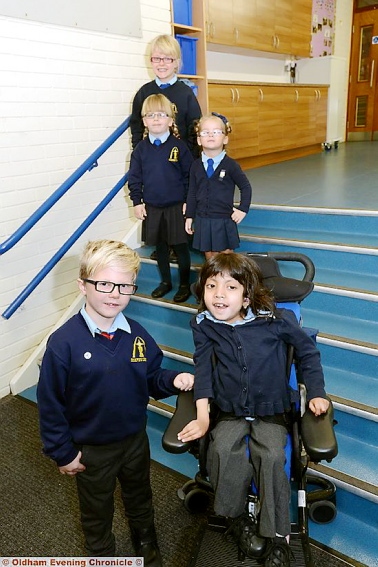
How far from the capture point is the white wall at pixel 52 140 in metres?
2.59

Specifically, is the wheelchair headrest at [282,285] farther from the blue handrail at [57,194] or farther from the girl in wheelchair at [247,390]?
the blue handrail at [57,194]

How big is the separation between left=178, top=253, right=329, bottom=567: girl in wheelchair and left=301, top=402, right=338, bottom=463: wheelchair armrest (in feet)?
0.09

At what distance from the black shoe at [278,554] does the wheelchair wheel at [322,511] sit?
394 mm

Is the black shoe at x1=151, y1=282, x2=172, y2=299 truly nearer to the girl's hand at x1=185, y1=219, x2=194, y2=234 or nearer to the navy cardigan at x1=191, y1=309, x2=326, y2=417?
the girl's hand at x1=185, y1=219, x2=194, y2=234

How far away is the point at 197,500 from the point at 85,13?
2872 millimetres

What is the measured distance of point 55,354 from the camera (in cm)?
127

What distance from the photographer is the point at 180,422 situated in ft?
4.39

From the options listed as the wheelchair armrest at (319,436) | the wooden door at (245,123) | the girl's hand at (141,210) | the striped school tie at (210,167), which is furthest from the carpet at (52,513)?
the wooden door at (245,123)

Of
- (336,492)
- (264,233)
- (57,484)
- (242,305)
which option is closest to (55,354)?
(242,305)

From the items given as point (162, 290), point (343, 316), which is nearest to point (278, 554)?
point (343, 316)

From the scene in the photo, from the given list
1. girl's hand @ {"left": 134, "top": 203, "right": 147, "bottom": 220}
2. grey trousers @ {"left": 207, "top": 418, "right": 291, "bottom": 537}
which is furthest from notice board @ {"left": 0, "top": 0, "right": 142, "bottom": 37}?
grey trousers @ {"left": 207, "top": 418, "right": 291, "bottom": 537}

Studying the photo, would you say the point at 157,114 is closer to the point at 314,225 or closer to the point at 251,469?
the point at 314,225

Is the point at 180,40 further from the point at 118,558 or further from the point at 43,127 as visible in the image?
the point at 118,558

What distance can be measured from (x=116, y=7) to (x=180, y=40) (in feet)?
2.27
